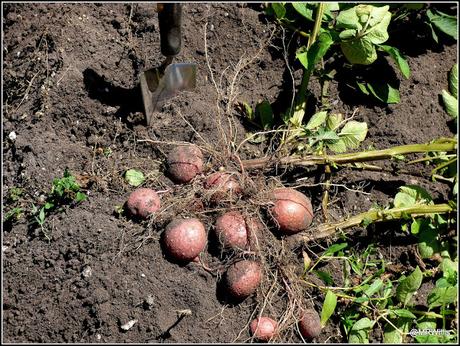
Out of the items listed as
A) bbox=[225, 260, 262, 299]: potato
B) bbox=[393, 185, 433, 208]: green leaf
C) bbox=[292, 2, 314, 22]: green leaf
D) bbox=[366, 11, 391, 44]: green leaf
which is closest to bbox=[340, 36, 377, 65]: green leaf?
bbox=[366, 11, 391, 44]: green leaf

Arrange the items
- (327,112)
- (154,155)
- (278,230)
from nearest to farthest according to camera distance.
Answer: (278,230) → (154,155) → (327,112)

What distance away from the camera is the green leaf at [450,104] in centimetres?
200

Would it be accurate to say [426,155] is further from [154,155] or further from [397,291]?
[154,155]

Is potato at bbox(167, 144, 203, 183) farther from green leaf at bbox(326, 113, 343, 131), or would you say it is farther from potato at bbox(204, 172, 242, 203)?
green leaf at bbox(326, 113, 343, 131)

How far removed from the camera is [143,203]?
1.79 m

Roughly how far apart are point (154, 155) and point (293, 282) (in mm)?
692

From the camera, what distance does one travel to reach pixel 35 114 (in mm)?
1958

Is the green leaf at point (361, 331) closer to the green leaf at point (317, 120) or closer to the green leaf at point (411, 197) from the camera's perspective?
the green leaf at point (411, 197)

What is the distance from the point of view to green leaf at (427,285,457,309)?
68.9 inches

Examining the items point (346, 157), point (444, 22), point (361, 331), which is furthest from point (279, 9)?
point (361, 331)

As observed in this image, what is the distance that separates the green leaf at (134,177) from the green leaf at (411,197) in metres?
0.93

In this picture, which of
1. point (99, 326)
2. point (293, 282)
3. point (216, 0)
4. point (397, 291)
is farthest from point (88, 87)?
point (397, 291)

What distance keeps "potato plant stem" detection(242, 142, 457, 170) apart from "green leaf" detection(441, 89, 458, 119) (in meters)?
0.25

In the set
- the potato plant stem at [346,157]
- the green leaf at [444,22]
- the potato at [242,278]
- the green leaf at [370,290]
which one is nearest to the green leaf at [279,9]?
the potato plant stem at [346,157]
